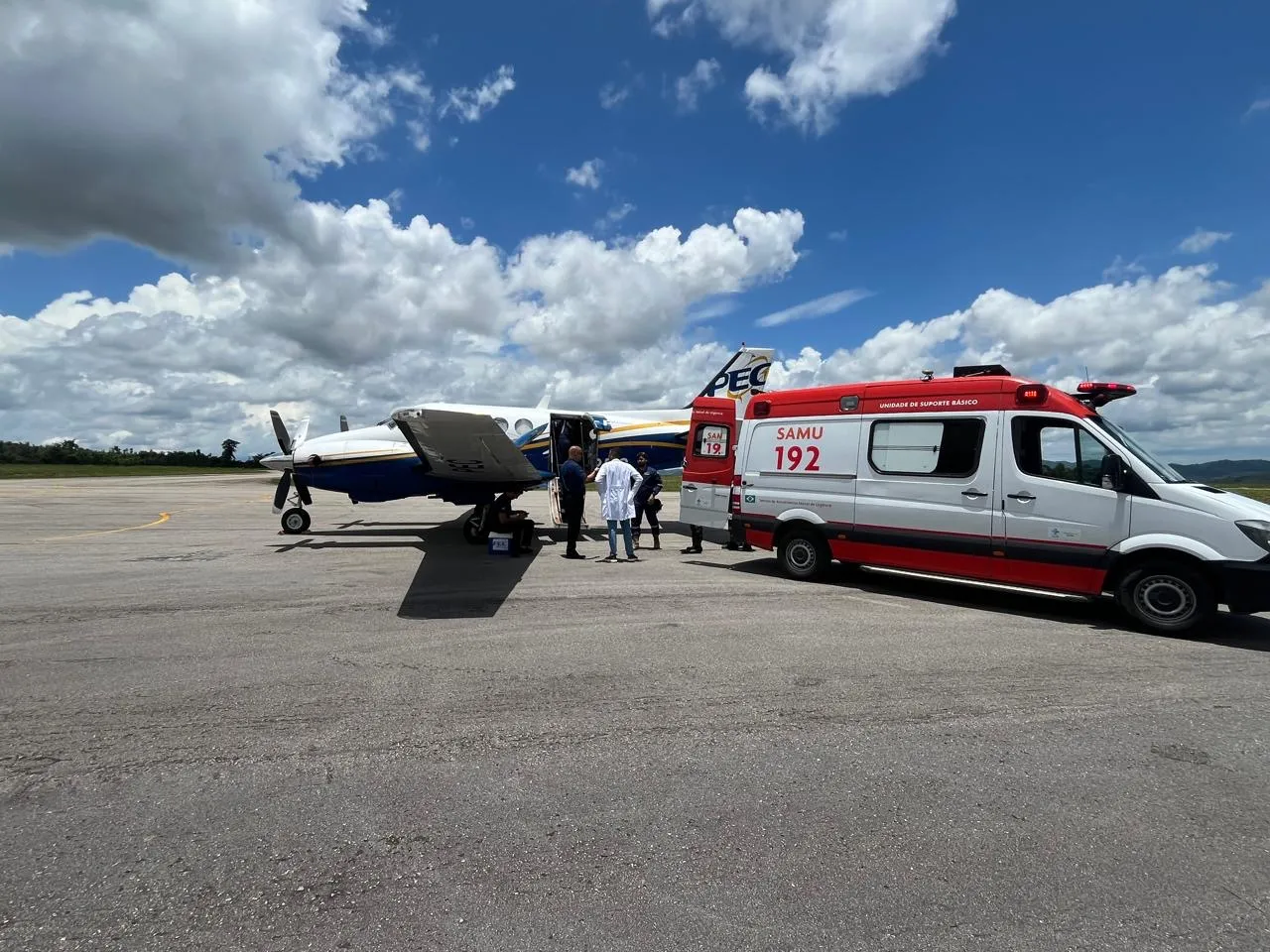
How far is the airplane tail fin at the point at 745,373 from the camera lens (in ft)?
54.7

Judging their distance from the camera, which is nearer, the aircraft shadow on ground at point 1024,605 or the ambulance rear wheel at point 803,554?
the aircraft shadow on ground at point 1024,605

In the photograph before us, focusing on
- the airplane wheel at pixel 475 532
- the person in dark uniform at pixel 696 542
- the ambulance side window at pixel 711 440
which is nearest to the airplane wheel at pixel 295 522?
the airplane wheel at pixel 475 532

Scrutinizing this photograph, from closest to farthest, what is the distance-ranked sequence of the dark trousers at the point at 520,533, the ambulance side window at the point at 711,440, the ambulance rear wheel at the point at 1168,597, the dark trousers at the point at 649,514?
the ambulance rear wheel at the point at 1168,597
the ambulance side window at the point at 711,440
the dark trousers at the point at 520,533
the dark trousers at the point at 649,514

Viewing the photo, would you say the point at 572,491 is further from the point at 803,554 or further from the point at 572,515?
the point at 803,554

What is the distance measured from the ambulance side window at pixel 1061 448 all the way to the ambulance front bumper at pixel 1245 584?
123 centimetres

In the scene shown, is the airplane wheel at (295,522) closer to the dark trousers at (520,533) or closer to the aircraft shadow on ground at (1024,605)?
the dark trousers at (520,533)

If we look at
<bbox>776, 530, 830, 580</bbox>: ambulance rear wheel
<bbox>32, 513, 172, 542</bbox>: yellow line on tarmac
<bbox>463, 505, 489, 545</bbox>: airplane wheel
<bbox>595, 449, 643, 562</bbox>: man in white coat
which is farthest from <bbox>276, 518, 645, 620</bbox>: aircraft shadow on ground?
<bbox>32, 513, 172, 542</bbox>: yellow line on tarmac

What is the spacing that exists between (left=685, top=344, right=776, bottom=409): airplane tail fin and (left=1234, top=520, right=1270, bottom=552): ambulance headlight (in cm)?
1159

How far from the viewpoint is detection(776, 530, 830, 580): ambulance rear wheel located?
8.42 meters

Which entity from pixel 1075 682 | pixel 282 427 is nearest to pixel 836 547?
pixel 1075 682

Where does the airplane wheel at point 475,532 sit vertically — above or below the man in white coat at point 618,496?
below

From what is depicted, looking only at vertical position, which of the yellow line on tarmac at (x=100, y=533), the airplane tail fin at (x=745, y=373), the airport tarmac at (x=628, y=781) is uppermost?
the airplane tail fin at (x=745, y=373)

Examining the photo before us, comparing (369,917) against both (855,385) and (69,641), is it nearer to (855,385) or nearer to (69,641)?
(69,641)

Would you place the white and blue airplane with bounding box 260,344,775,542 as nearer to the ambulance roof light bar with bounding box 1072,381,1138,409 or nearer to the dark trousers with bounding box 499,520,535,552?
the dark trousers with bounding box 499,520,535,552
